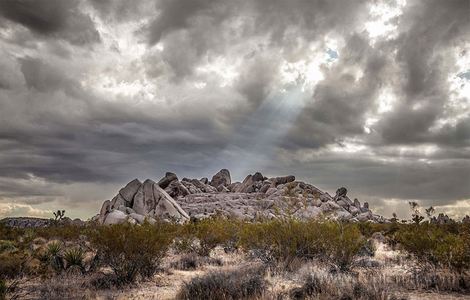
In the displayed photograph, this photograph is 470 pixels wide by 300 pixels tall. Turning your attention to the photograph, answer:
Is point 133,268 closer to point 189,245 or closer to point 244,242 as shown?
point 244,242

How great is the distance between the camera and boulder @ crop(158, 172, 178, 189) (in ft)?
309

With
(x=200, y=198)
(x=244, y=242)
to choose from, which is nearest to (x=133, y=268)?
(x=244, y=242)

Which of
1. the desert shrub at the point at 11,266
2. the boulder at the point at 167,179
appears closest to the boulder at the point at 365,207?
the boulder at the point at 167,179

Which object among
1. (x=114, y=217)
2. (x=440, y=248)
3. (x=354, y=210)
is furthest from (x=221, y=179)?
(x=440, y=248)

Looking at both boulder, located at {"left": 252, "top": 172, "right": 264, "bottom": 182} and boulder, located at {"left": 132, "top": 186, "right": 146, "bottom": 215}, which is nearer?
boulder, located at {"left": 132, "top": 186, "right": 146, "bottom": 215}

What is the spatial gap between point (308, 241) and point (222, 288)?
20.8 ft

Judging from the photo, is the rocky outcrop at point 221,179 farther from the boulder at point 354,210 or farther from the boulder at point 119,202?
the boulder at point 119,202

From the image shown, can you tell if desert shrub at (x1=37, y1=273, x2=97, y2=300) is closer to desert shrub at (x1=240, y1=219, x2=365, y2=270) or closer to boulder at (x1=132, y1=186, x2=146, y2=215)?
desert shrub at (x1=240, y1=219, x2=365, y2=270)

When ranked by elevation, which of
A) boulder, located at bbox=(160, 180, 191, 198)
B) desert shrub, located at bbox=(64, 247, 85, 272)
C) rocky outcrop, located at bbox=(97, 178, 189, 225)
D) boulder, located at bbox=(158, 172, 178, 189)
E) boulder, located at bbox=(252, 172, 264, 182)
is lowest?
desert shrub, located at bbox=(64, 247, 85, 272)

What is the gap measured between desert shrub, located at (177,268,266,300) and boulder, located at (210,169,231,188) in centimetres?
10185

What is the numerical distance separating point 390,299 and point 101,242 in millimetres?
8843

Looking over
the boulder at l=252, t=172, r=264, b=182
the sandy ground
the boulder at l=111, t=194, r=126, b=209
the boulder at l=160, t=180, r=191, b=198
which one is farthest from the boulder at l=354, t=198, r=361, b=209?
the sandy ground

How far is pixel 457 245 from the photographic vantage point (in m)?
12.0

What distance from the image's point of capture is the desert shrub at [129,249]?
42.3 ft
